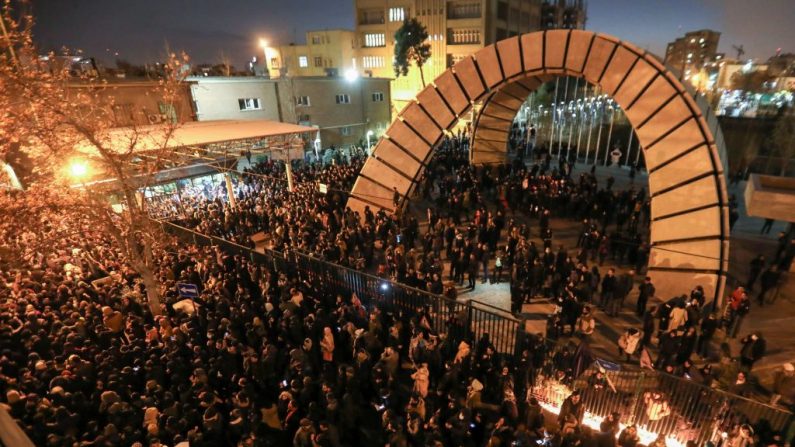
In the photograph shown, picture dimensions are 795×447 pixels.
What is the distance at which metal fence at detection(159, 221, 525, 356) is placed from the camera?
812 centimetres

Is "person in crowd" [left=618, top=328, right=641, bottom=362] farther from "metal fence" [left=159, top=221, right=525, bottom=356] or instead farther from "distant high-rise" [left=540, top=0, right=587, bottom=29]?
"distant high-rise" [left=540, top=0, right=587, bottom=29]

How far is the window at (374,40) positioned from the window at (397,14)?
237 cm

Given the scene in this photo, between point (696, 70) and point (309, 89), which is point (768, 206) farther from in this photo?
point (696, 70)

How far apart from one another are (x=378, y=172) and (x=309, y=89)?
17856mm

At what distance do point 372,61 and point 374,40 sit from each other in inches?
98.9

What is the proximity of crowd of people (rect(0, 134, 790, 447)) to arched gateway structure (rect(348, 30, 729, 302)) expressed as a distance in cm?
114

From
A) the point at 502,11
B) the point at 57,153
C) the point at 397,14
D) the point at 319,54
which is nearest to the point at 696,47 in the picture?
the point at 502,11

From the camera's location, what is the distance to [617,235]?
12523 millimetres

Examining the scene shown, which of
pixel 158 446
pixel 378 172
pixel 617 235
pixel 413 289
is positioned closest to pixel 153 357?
pixel 158 446

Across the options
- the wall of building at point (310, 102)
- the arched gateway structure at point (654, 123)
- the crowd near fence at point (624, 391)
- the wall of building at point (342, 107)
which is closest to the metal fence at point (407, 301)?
the crowd near fence at point (624, 391)

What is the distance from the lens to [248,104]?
91.7ft

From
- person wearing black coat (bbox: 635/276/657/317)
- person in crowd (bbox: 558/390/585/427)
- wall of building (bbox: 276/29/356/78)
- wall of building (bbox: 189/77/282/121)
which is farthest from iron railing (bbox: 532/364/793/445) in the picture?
wall of building (bbox: 276/29/356/78)

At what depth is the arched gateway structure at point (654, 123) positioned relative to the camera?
32.7 feet

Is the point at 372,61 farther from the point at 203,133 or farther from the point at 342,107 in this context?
the point at 203,133
